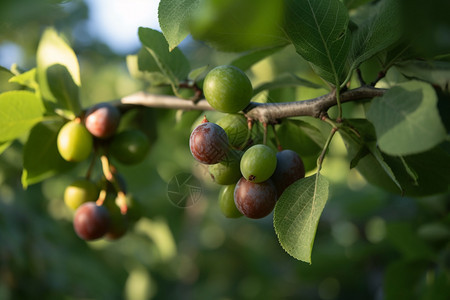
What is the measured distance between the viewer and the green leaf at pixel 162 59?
1.19 metres

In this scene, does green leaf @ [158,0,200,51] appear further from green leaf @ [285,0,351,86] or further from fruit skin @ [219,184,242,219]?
fruit skin @ [219,184,242,219]

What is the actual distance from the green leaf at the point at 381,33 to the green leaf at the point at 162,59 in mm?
521

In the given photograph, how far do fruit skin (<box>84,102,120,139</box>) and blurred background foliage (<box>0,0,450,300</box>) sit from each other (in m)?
0.22

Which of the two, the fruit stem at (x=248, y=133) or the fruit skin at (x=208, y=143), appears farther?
the fruit stem at (x=248, y=133)

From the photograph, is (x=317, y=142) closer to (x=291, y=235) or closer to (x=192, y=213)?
(x=291, y=235)

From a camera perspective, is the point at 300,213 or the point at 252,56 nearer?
→ the point at 300,213

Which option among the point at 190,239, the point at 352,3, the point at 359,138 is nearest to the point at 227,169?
the point at 359,138

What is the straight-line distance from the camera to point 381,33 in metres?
0.92

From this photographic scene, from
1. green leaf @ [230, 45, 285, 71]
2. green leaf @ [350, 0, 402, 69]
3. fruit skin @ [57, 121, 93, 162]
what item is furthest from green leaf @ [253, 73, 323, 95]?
fruit skin @ [57, 121, 93, 162]

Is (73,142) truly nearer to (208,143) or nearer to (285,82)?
(208,143)

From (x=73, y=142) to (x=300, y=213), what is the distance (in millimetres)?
722

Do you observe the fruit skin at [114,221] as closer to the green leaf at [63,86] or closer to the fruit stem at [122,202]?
the fruit stem at [122,202]

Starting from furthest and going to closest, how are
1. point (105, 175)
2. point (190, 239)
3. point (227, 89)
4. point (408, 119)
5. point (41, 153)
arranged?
point (190, 239) < point (105, 175) < point (41, 153) < point (227, 89) < point (408, 119)

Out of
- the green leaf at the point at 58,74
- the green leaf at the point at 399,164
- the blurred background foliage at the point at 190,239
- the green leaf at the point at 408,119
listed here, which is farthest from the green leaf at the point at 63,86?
the green leaf at the point at 408,119
